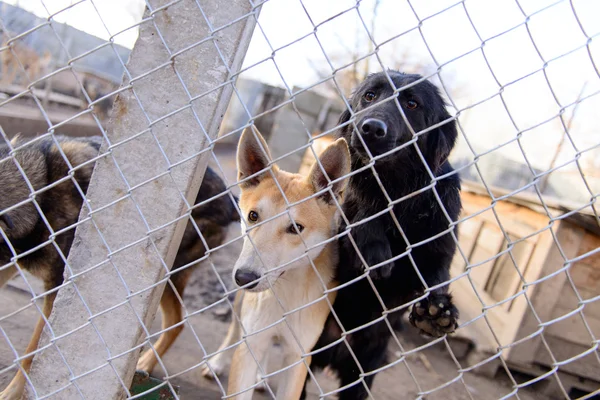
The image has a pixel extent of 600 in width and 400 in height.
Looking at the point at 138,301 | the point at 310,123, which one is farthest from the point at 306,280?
the point at 310,123

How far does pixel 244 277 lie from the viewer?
7.37 ft

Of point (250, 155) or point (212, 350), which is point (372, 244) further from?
point (212, 350)

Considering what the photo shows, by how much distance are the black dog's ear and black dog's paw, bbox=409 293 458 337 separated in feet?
2.77

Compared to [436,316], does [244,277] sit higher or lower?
higher

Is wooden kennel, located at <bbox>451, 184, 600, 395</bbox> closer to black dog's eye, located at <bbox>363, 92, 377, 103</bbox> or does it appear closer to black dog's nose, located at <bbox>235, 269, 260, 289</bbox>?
black dog's eye, located at <bbox>363, 92, 377, 103</bbox>

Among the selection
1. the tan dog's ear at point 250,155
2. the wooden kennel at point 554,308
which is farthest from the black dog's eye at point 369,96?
the wooden kennel at point 554,308

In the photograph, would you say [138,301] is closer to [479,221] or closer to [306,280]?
[306,280]

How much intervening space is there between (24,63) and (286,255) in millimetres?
8123

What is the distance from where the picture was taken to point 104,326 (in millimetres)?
1977

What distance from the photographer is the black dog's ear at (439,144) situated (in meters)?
2.88

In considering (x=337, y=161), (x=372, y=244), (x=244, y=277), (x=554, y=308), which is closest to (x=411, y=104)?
(x=337, y=161)

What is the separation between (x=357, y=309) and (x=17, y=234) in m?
2.38

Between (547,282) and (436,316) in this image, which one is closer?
(436,316)

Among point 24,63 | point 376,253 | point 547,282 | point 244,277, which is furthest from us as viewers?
point 24,63
